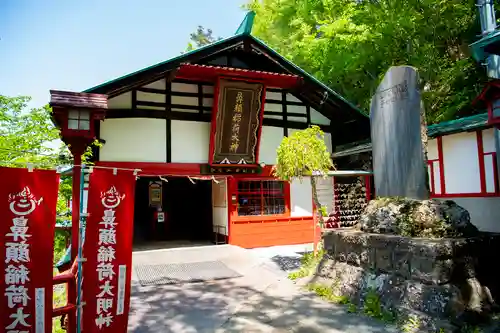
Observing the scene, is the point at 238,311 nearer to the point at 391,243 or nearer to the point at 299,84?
the point at 391,243

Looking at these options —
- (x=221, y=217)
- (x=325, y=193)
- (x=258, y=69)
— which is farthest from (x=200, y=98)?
(x=325, y=193)

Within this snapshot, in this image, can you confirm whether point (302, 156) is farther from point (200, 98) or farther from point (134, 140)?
point (134, 140)

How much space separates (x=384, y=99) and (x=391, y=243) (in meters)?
2.67

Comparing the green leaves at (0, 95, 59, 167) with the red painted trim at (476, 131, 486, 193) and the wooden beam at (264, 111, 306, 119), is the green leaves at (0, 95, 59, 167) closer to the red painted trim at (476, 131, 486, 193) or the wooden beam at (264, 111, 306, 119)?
the wooden beam at (264, 111, 306, 119)

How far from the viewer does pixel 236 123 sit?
1121 centimetres

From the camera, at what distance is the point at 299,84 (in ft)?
39.4

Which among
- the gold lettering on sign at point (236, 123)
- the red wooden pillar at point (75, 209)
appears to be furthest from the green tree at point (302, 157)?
the red wooden pillar at point (75, 209)

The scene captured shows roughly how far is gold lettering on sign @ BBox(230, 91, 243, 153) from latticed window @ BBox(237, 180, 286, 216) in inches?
51.4

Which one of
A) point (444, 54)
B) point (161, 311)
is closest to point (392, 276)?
point (161, 311)

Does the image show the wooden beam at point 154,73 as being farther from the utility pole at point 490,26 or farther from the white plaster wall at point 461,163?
the white plaster wall at point 461,163

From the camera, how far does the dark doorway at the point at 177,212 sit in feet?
47.9

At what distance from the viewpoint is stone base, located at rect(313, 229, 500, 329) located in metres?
4.74

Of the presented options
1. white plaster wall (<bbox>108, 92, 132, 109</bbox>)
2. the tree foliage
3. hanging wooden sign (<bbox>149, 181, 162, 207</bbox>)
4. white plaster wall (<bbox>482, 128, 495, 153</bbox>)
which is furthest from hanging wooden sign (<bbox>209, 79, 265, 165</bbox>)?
white plaster wall (<bbox>482, 128, 495, 153</bbox>)

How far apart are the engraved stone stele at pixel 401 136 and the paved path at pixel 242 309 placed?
2388mm
